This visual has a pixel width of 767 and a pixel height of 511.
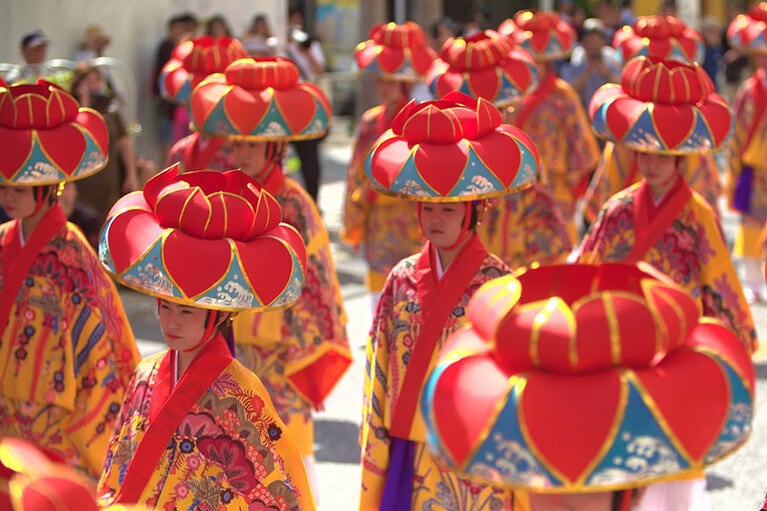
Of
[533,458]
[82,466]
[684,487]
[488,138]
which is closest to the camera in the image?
[533,458]

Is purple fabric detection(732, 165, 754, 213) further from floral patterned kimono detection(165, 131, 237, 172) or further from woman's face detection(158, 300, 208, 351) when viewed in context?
woman's face detection(158, 300, 208, 351)

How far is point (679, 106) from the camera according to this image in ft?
19.7

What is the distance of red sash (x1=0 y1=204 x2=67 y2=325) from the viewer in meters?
5.11

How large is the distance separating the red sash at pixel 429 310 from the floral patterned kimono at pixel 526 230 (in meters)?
2.79

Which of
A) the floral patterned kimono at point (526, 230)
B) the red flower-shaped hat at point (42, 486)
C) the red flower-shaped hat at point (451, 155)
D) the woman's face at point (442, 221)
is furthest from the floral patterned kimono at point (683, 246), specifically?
the red flower-shaped hat at point (42, 486)

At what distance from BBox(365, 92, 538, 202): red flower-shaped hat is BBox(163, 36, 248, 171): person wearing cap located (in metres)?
2.21

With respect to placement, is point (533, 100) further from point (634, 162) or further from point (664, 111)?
point (664, 111)

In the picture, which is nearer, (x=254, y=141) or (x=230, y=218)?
(x=230, y=218)

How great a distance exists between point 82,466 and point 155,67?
7653mm

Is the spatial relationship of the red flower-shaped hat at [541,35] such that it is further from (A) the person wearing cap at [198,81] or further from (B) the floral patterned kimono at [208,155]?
(B) the floral patterned kimono at [208,155]

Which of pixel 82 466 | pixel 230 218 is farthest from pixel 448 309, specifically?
pixel 82 466

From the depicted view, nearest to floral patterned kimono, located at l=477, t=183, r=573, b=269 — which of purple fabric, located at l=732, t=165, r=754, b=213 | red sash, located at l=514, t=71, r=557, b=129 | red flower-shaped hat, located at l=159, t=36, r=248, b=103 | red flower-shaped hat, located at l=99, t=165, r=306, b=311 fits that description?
red flower-shaped hat, located at l=159, t=36, r=248, b=103

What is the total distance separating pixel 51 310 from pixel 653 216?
2.49m

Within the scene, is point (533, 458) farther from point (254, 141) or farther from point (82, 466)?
point (254, 141)
